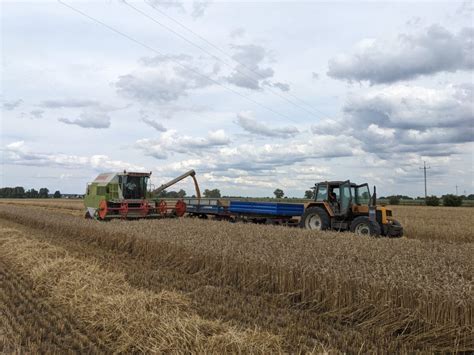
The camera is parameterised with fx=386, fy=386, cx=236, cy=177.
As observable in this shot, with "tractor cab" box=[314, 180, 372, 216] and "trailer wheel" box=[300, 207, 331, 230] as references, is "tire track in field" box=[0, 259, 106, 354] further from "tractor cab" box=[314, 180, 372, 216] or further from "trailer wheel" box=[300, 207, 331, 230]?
"tractor cab" box=[314, 180, 372, 216]

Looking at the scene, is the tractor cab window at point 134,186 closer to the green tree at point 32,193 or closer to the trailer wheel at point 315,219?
the trailer wheel at point 315,219

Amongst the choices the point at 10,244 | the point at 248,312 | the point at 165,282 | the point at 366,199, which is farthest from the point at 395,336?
the point at 10,244

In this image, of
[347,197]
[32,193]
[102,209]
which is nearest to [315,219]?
[347,197]

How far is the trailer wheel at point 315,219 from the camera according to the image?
14.0 metres

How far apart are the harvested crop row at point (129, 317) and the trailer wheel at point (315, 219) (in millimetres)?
8271

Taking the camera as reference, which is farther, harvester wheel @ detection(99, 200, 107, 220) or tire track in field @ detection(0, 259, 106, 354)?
harvester wheel @ detection(99, 200, 107, 220)

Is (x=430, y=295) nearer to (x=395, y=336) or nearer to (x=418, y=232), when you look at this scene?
(x=395, y=336)

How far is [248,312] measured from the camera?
227 inches

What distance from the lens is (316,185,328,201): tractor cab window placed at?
47.5 ft

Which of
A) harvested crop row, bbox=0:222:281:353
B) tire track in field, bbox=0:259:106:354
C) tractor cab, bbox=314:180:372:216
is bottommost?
tire track in field, bbox=0:259:106:354

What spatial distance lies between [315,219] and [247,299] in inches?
337

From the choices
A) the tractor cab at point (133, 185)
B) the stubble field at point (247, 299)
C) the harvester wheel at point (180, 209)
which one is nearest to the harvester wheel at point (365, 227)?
the stubble field at point (247, 299)

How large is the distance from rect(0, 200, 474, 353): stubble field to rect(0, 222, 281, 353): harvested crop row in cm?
2

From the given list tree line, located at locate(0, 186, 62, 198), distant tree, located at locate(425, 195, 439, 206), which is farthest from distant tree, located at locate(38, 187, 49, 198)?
distant tree, located at locate(425, 195, 439, 206)
